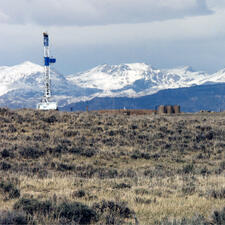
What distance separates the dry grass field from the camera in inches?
351

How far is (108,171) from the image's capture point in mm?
18922

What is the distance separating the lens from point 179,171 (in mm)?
19422

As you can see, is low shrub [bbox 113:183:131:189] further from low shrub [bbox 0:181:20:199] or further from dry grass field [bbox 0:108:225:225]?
low shrub [bbox 0:181:20:199]

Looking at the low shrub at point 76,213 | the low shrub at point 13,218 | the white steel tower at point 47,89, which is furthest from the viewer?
the white steel tower at point 47,89

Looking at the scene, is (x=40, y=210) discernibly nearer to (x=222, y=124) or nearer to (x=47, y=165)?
(x=47, y=165)

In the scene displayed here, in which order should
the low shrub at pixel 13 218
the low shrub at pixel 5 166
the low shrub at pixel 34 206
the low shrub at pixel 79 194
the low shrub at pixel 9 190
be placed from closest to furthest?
the low shrub at pixel 13 218 < the low shrub at pixel 34 206 < the low shrub at pixel 9 190 < the low shrub at pixel 79 194 < the low shrub at pixel 5 166

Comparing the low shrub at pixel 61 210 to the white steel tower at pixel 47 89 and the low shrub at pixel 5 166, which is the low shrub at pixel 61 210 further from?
the white steel tower at pixel 47 89

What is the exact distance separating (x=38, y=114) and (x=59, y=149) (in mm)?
11309

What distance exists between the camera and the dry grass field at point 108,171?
8.91 metres

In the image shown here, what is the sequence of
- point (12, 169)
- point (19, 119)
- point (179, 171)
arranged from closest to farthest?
point (12, 169)
point (179, 171)
point (19, 119)

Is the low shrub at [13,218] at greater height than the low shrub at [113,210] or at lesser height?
greater

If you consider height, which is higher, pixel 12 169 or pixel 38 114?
pixel 38 114

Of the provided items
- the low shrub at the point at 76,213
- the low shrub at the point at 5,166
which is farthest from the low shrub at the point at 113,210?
the low shrub at the point at 5,166

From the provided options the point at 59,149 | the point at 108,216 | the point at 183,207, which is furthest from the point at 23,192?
the point at 59,149
